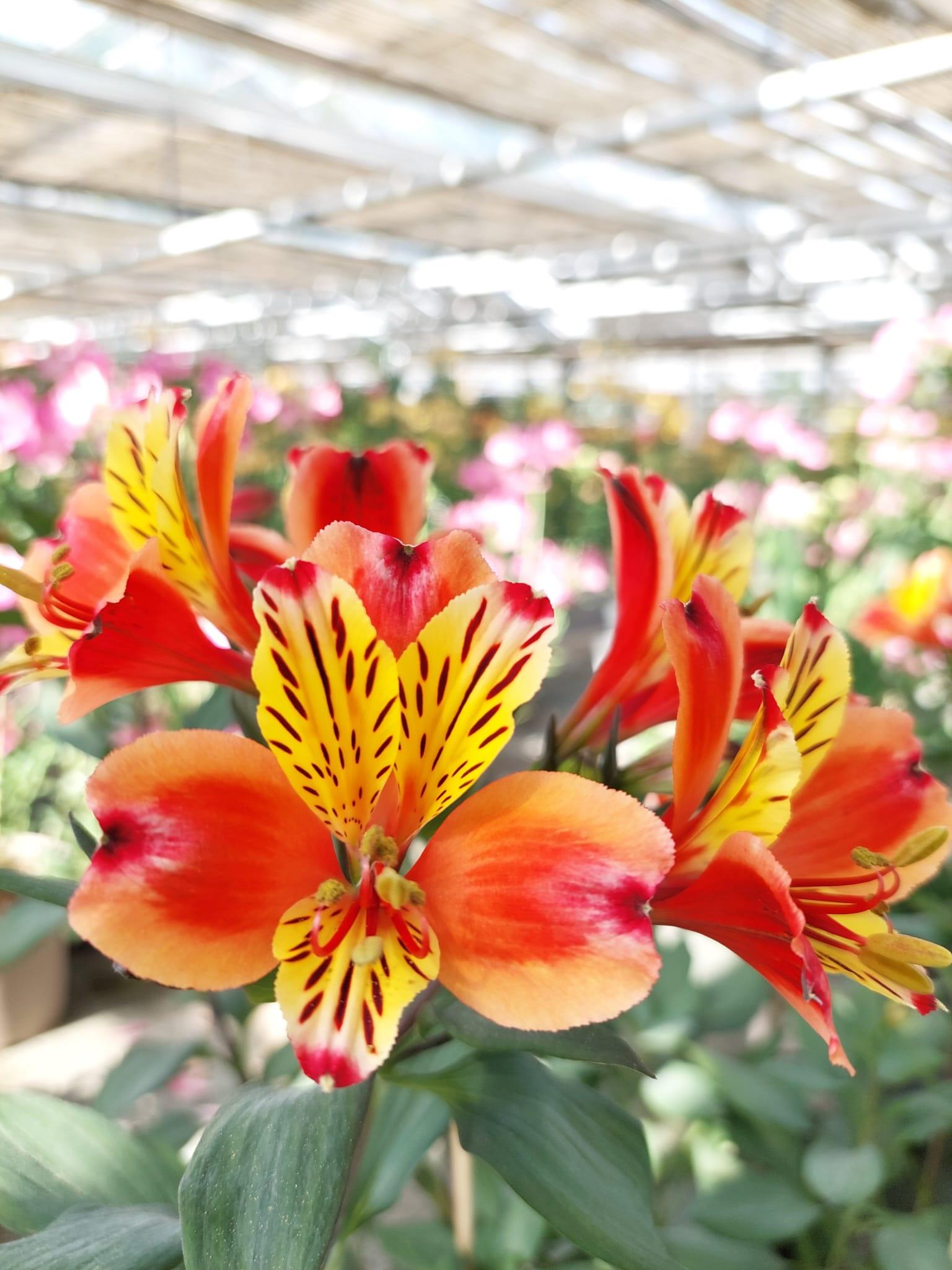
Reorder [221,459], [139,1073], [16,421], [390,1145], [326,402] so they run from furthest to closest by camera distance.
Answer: [326,402] → [16,421] → [139,1073] → [390,1145] → [221,459]

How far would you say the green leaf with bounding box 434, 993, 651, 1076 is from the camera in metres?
0.35

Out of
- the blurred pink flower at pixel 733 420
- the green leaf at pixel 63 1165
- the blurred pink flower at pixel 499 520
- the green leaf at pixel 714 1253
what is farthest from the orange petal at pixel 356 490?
the blurred pink flower at pixel 733 420

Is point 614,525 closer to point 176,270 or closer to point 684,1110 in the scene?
point 684,1110

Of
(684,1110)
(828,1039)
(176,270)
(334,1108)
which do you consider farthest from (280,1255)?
(176,270)

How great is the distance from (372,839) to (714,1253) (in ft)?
1.88

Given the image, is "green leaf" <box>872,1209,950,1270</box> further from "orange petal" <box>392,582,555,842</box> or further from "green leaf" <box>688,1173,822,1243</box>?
"orange petal" <box>392,582,555,842</box>

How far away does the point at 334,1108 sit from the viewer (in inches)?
14.1

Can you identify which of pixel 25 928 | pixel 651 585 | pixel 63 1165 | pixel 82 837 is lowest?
pixel 25 928

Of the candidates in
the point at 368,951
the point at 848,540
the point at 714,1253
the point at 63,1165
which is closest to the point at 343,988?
the point at 368,951

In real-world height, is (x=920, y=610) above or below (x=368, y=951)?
below

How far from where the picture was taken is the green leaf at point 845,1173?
73 cm

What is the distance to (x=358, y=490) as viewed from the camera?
1.40 ft

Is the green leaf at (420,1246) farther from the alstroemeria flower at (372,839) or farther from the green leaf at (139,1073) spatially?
the alstroemeria flower at (372,839)

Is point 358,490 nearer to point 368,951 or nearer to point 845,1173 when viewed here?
point 368,951
